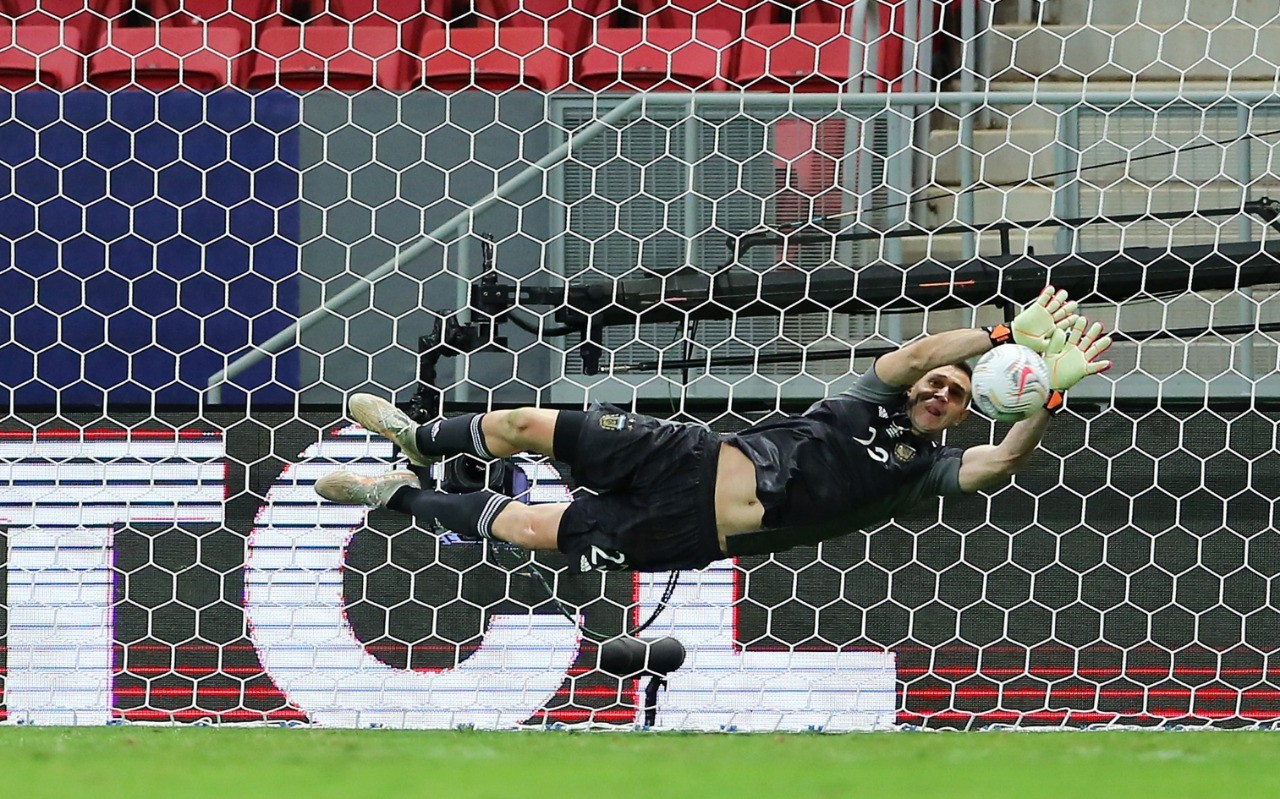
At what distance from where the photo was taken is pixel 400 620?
191 inches

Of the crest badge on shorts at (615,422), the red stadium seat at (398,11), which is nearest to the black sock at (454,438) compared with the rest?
the crest badge on shorts at (615,422)

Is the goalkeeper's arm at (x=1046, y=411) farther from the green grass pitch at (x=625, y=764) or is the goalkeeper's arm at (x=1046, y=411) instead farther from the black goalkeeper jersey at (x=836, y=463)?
the green grass pitch at (x=625, y=764)

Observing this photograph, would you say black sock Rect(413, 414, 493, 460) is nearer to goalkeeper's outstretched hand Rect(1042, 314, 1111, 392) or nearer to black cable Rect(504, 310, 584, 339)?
black cable Rect(504, 310, 584, 339)

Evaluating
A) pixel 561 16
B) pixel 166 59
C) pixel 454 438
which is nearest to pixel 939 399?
pixel 454 438

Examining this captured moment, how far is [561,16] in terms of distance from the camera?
695cm

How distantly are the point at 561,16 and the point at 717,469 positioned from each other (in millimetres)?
3362

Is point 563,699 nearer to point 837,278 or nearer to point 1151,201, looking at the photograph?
point 837,278

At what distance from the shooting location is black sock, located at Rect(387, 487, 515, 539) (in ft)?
14.0

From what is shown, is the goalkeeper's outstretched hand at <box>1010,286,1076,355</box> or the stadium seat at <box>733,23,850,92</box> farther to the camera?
the stadium seat at <box>733,23,850,92</box>

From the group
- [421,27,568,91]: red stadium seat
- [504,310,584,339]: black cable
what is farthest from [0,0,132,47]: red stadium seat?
[504,310,584,339]: black cable

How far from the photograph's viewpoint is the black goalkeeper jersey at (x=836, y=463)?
13.6 ft

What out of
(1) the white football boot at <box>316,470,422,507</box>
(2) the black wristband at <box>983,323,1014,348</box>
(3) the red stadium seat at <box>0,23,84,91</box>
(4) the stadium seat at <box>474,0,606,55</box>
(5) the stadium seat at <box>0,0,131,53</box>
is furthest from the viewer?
(4) the stadium seat at <box>474,0,606,55</box>

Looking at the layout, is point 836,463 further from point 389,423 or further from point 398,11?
point 398,11

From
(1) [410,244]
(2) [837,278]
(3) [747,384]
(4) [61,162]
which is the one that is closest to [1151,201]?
(2) [837,278]
